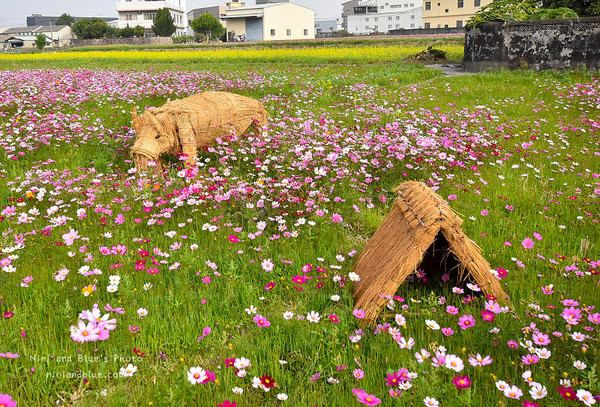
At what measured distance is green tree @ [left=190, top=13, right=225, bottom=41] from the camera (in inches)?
2837

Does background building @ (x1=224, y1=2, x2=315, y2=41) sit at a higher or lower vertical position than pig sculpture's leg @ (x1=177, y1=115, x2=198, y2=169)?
higher

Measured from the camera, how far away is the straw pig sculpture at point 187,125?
233 inches

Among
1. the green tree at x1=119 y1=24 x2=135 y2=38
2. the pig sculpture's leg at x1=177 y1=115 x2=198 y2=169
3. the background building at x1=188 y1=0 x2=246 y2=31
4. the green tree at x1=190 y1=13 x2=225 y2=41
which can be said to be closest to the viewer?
the pig sculpture's leg at x1=177 y1=115 x2=198 y2=169

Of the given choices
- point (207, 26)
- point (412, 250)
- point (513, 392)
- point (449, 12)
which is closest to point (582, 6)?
point (412, 250)

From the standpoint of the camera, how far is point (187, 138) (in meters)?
6.11

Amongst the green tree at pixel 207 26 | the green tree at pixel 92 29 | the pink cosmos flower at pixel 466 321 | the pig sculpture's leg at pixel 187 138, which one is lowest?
the pink cosmos flower at pixel 466 321

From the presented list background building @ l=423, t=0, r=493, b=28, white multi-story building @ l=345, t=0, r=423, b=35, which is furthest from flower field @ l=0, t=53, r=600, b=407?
white multi-story building @ l=345, t=0, r=423, b=35

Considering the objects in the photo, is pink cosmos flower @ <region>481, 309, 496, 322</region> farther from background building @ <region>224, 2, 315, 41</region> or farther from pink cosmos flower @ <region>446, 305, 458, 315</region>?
background building @ <region>224, 2, 315, 41</region>

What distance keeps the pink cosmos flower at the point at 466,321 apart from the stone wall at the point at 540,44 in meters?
14.7

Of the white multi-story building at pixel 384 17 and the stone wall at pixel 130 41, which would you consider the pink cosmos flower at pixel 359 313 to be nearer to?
the stone wall at pixel 130 41

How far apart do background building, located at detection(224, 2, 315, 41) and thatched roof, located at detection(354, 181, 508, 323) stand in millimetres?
83528

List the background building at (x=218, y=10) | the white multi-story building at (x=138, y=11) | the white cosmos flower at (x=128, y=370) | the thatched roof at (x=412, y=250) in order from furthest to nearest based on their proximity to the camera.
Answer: the background building at (x=218, y=10), the white multi-story building at (x=138, y=11), the thatched roof at (x=412, y=250), the white cosmos flower at (x=128, y=370)

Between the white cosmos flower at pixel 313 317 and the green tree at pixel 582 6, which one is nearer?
the white cosmos flower at pixel 313 317

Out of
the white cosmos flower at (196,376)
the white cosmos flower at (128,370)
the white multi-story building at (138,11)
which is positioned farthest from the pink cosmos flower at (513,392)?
the white multi-story building at (138,11)
